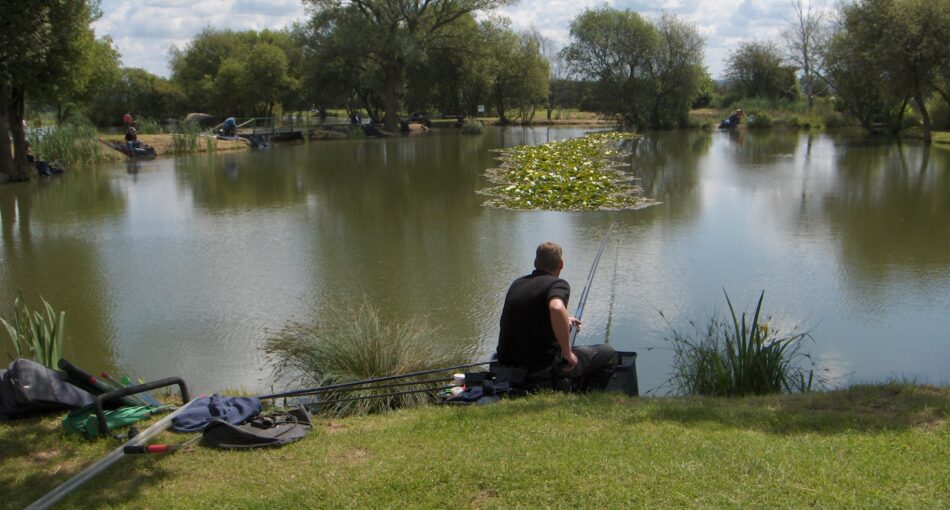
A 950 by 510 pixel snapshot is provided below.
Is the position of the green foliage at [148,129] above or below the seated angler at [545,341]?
above

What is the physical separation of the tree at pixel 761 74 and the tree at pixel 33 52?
134 ft

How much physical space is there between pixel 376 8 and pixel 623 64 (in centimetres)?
1481

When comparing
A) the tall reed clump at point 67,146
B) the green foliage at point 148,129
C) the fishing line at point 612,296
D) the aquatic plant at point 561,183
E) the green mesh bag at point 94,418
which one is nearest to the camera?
the green mesh bag at point 94,418

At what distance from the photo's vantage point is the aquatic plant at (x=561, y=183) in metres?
14.3

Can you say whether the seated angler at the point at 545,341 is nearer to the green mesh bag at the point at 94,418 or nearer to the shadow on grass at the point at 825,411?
the shadow on grass at the point at 825,411

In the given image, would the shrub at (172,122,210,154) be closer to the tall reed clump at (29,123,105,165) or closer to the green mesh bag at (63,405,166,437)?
the tall reed clump at (29,123,105,165)

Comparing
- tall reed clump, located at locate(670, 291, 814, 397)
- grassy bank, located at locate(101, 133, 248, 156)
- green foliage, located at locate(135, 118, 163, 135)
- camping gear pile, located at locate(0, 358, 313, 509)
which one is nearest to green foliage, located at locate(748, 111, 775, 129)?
grassy bank, located at locate(101, 133, 248, 156)

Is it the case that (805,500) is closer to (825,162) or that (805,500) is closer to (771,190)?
(771,190)

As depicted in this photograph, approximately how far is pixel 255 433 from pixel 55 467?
924 millimetres

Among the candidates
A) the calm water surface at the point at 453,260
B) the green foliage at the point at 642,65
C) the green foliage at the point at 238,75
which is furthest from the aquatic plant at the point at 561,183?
the green foliage at the point at 238,75

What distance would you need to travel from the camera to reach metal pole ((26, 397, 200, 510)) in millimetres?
3244

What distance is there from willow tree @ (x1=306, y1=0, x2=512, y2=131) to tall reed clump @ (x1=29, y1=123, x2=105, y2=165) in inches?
579

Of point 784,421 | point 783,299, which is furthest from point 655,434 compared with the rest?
point 783,299

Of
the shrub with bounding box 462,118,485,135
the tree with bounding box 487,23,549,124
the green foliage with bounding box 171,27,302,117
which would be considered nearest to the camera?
the shrub with bounding box 462,118,485,135
